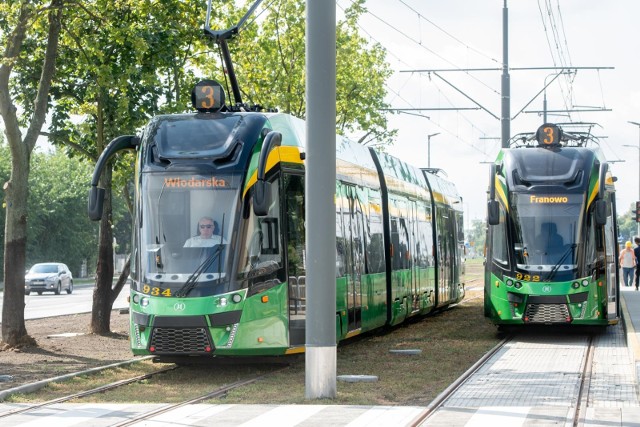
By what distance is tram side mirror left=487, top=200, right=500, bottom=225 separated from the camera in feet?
75.5

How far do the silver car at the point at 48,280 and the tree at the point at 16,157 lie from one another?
3639 centimetres

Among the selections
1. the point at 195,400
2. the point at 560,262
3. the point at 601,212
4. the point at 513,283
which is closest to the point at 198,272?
the point at 195,400

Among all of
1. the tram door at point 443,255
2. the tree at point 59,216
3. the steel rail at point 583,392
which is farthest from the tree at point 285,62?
the tree at point 59,216

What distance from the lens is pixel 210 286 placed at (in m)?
16.2

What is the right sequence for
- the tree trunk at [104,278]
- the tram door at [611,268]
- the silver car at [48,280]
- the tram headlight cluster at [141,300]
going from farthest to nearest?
the silver car at [48,280]
the tree trunk at [104,278]
the tram door at [611,268]
the tram headlight cluster at [141,300]

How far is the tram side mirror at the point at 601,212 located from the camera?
2245 cm

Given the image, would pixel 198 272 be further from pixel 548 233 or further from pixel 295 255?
pixel 548 233

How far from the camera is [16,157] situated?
2103 cm

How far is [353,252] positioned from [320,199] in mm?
6309

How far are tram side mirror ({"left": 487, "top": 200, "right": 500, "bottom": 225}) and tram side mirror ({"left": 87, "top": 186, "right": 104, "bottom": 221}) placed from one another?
28.2 feet

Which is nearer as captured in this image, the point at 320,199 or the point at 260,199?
the point at 320,199

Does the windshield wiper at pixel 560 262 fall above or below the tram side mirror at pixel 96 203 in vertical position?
below

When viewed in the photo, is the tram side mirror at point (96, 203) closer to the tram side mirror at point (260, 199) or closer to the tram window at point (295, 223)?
the tram side mirror at point (260, 199)

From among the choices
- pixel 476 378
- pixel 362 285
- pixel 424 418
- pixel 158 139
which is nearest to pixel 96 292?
pixel 362 285
